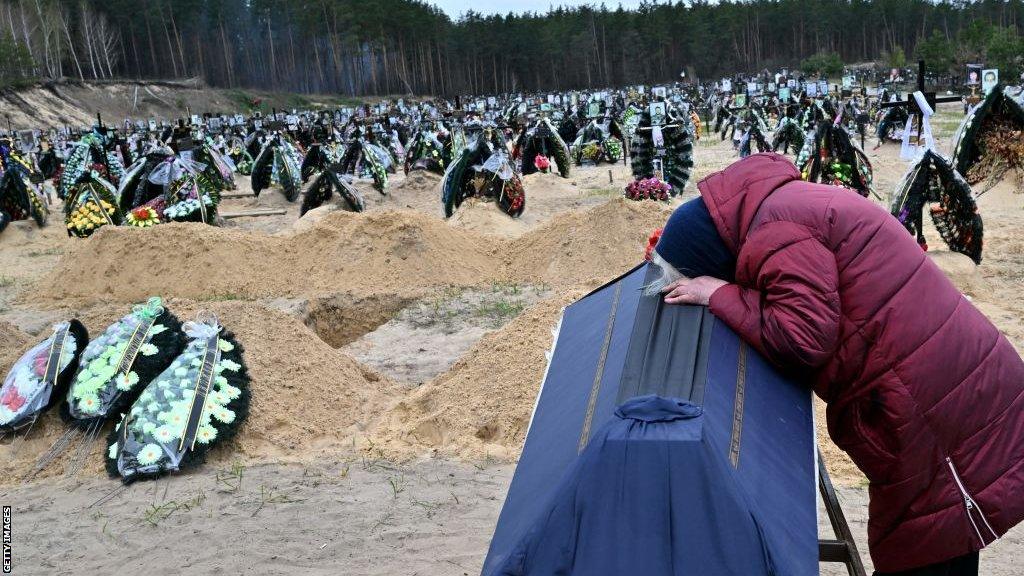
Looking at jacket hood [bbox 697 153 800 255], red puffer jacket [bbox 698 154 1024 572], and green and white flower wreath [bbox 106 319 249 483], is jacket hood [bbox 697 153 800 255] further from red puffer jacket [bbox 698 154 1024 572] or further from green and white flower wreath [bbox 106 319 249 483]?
green and white flower wreath [bbox 106 319 249 483]

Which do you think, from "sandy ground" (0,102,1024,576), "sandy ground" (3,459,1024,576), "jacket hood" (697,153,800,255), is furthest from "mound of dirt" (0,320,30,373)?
"jacket hood" (697,153,800,255)

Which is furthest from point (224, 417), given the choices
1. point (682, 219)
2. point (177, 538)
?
point (682, 219)

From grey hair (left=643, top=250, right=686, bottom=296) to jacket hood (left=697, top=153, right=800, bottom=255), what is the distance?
14cm

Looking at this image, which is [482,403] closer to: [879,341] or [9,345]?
[879,341]

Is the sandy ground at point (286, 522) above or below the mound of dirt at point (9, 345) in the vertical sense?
below

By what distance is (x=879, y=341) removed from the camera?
6.38 ft

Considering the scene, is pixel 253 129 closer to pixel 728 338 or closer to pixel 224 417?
pixel 224 417

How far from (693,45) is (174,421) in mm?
70623

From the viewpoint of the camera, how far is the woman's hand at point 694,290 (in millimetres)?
2021

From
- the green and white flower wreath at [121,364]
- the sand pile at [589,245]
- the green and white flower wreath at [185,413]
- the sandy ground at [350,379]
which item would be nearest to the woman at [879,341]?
the sandy ground at [350,379]

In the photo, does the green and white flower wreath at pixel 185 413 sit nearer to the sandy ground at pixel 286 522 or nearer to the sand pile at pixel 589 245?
the sandy ground at pixel 286 522

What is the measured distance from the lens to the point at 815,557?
1732 mm

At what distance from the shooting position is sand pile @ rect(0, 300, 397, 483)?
5.08 m

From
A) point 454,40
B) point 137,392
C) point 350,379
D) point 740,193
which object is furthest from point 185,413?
point 454,40
